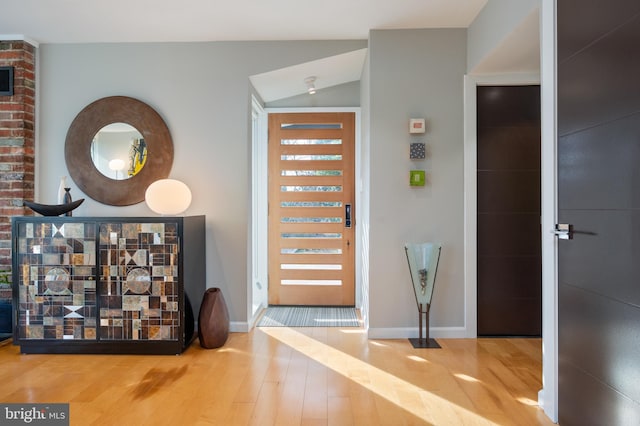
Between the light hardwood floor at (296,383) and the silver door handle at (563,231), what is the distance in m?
0.94

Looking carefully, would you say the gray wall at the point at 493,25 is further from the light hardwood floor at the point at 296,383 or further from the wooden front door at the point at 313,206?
the light hardwood floor at the point at 296,383

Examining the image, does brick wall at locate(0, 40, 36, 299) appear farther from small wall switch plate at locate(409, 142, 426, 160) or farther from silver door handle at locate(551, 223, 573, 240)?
silver door handle at locate(551, 223, 573, 240)

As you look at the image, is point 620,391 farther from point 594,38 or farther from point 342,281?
point 342,281

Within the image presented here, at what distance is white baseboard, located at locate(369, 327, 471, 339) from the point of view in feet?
10.6

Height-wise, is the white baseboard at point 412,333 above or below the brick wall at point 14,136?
below

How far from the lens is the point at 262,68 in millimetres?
3398

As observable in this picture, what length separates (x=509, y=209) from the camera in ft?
10.5

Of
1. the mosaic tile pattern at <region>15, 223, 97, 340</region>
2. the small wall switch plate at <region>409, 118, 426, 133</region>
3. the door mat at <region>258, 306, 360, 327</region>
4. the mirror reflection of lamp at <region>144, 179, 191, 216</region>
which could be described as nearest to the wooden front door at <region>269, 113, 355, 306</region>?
the door mat at <region>258, 306, 360, 327</region>

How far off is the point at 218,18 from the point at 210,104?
702 millimetres

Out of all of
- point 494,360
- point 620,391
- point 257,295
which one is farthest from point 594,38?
point 257,295

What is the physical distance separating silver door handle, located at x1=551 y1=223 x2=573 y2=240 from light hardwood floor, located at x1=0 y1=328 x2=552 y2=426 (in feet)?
3.09

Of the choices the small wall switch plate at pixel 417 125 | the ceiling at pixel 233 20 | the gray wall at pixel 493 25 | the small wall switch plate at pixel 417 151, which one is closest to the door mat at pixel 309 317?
Result: the small wall switch plate at pixel 417 151

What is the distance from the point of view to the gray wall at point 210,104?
3379 millimetres

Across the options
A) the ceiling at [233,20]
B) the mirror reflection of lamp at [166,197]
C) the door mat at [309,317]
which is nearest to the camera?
the ceiling at [233,20]
